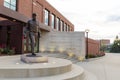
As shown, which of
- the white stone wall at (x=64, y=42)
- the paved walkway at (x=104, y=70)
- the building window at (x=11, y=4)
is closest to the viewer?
the paved walkway at (x=104, y=70)

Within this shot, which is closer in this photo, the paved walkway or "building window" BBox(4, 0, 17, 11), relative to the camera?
the paved walkway

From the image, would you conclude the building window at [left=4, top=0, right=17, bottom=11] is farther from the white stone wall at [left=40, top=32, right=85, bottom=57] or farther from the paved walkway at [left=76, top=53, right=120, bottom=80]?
the paved walkway at [left=76, top=53, right=120, bottom=80]

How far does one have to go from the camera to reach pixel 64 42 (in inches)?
886

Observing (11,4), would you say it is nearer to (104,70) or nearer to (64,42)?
(64,42)

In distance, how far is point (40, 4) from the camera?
85.6ft

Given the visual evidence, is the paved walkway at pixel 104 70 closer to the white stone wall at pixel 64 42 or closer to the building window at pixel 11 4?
the white stone wall at pixel 64 42

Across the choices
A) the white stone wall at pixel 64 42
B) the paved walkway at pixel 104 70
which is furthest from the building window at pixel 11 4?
the paved walkway at pixel 104 70

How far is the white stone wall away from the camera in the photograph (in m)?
21.6

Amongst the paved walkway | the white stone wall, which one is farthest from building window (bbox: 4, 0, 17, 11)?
the paved walkway

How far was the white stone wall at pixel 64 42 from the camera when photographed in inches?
849

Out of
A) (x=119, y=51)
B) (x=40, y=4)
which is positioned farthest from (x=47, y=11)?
(x=119, y=51)

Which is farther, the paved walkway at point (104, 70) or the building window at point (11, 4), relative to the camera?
the building window at point (11, 4)

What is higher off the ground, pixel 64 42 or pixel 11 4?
pixel 11 4

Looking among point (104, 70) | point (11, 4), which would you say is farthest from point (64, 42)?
point (104, 70)
